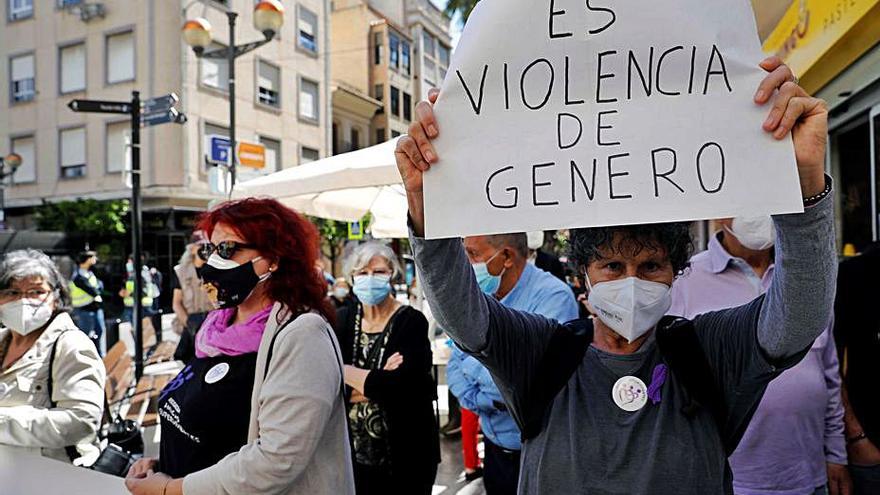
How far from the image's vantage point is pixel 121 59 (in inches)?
901

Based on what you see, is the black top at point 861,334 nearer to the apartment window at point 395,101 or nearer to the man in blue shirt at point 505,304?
the man in blue shirt at point 505,304

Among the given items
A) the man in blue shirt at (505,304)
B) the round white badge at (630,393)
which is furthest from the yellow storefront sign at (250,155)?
the round white badge at (630,393)

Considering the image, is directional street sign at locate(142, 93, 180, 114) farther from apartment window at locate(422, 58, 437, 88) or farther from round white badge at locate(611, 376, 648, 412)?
apartment window at locate(422, 58, 437, 88)

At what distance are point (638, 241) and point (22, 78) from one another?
29002 millimetres

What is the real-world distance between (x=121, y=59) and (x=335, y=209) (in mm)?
20177

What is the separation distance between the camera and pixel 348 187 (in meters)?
4.75

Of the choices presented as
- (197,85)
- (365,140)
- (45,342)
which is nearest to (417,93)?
(365,140)

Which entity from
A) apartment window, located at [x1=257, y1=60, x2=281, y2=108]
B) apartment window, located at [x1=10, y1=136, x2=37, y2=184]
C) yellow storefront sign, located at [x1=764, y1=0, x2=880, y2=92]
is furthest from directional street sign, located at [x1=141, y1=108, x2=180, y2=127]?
apartment window, located at [x1=10, y1=136, x2=37, y2=184]

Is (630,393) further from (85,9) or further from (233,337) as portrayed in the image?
(85,9)

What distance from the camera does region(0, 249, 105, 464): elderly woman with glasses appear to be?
2639 millimetres

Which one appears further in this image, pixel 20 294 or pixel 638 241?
pixel 20 294

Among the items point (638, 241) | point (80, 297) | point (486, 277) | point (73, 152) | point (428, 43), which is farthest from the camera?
point (428, 43)

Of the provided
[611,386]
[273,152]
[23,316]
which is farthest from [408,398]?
[273,152]

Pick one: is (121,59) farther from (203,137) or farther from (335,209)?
(335,209)
